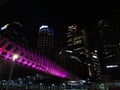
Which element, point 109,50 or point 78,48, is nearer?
point 109,50

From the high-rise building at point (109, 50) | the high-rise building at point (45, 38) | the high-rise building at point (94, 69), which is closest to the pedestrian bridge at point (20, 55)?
the high-rise building at point (109, 50)

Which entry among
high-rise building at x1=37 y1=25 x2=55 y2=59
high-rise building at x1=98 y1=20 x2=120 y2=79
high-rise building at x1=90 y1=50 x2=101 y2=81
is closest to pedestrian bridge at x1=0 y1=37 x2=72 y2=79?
high-rise building at x1=98 y1=20 x2=120 y2=79

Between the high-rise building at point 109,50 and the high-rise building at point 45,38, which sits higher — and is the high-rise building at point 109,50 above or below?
below

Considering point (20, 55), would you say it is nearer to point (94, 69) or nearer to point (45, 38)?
point (94, 69)

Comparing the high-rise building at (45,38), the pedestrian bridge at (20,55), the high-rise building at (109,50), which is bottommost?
the pedestrian bridge at (20,55)

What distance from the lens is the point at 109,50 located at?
105625mm

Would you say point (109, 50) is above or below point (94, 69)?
above

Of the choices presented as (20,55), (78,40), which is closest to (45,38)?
(78,40)

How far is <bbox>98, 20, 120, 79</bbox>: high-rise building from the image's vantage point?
302 feet

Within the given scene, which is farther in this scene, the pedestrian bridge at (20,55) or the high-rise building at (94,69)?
the high-rise building at (94,69)

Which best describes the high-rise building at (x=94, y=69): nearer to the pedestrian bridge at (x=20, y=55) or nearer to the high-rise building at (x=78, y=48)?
the high-rise building at (x=78, y=48)

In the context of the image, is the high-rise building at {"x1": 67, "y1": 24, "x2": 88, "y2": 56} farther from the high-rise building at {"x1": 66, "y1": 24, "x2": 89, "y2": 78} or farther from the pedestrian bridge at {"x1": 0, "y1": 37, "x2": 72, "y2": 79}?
the pedestrian bridge at {"x1": 0, "y1": 37, "x2": 72, "y2": 79}

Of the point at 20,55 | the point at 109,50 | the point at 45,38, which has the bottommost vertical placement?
the point at 20,55

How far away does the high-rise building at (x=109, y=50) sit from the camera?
91950 mm
